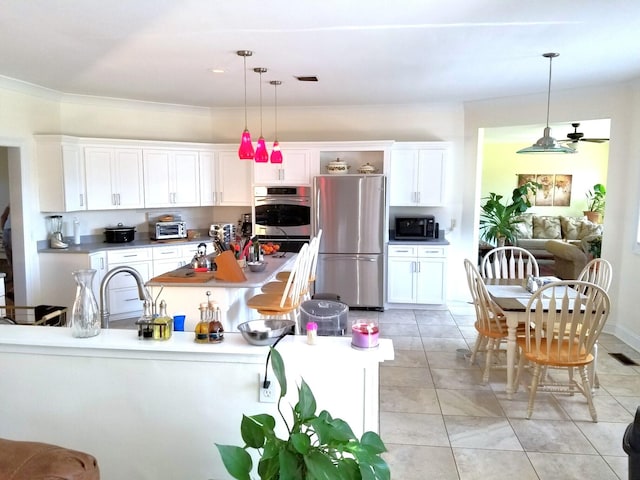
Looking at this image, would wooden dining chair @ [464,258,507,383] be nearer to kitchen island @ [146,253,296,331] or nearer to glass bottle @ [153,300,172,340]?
kitchen island @ [146,253,296,331]

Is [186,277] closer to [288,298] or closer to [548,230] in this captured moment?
[288,298]

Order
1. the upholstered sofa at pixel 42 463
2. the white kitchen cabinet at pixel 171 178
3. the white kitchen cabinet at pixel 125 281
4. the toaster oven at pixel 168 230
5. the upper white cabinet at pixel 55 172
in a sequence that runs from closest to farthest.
→ 1. the upholstered sofa at pixel 42 463
2. the upper white cabinet at pixel 55 172
3. the white kitchen cabinet at pixel 125 281
4. the white kitchen cabinet at pixel 171 178
5. the toaster oven at pixel 168 230

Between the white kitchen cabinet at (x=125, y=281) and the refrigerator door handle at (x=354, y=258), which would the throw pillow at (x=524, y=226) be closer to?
the refrigerator door handle at (x=354, y=258)

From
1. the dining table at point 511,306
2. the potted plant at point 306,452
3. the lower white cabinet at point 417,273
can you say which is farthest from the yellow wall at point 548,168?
the potted plant at point 306,452

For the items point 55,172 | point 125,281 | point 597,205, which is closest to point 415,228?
point 125,281

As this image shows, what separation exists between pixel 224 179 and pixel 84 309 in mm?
4646

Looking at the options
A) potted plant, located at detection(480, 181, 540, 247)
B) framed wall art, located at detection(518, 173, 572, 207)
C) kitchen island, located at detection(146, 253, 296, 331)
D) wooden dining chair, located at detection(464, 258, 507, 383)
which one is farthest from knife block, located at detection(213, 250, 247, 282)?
framed wall art, located at detection(518, 173, 572, 207)

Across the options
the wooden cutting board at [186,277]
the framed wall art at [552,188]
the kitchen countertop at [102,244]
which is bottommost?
the wooden cutting board at [186,277]

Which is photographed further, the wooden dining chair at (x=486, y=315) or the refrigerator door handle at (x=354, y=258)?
the refrigerator door handle at (x=354, y=258)

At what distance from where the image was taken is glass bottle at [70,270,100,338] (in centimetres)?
188

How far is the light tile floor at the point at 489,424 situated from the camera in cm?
265

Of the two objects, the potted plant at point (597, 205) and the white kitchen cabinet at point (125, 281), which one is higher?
the potted plant at point (597, 205)

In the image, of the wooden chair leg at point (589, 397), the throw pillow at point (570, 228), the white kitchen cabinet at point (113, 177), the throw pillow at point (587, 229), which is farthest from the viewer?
the throw pillow at point (570, 228)

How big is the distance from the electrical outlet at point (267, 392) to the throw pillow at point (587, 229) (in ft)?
29.6
